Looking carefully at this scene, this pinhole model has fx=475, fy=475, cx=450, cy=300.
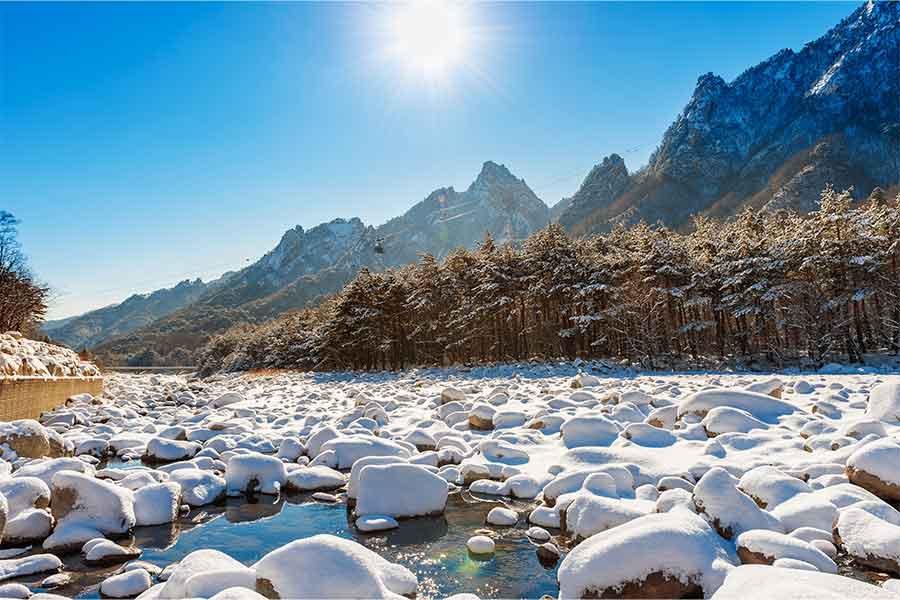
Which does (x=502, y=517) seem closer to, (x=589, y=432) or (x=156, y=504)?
(x=589, y=432)

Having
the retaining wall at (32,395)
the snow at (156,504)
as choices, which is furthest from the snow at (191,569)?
the retaining wall at (32,395)

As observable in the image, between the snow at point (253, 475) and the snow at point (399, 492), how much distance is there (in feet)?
6.31

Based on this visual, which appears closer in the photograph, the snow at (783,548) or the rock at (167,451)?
the snow at (783,548)

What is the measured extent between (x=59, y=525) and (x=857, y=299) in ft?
96.9

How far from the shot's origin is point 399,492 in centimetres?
603

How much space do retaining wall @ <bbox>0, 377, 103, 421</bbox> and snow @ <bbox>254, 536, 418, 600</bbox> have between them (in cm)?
1190

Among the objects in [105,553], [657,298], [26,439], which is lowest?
[105,553]

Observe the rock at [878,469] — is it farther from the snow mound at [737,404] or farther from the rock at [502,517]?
the rock at [502,517]

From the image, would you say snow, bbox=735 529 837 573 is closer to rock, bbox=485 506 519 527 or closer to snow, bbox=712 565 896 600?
snow, bbox=712 565 896 600

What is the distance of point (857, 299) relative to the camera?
22.6m

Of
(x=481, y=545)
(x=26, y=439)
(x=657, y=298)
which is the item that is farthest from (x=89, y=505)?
(x=657, y=298)

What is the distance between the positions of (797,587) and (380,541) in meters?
3.91

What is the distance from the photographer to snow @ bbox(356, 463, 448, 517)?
5.93 meters

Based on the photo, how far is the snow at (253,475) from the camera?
709cm
